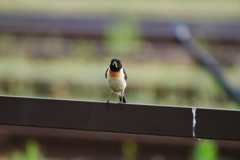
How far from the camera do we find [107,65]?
7324mm

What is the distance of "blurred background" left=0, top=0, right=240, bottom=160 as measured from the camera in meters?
4.64

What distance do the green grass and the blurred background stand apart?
0.40 feet

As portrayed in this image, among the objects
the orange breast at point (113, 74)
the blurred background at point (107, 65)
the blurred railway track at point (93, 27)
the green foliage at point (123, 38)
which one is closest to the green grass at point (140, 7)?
the blurred background at point (107, 65)

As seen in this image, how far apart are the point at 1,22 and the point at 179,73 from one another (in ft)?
12.5

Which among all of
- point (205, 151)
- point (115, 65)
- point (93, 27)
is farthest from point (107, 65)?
point (115, 65)

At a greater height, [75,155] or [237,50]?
[237,50]

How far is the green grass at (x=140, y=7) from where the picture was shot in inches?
385

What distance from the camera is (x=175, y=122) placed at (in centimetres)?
210

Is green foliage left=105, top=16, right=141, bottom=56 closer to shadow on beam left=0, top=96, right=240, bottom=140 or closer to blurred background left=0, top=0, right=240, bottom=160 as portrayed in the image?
blurred background left=0, top=0, right=240, bottom=160

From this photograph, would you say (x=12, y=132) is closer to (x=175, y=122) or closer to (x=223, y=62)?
(x=175, y=122)

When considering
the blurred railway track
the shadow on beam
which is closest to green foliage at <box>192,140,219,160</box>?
the shadow on beam

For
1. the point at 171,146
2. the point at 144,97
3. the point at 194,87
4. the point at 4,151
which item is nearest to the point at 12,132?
the point at 4,151

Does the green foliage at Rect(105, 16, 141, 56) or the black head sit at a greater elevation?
the green foliage at Rect(105, 16, 141, 56)

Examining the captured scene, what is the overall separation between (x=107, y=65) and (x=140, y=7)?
11.0 feet
